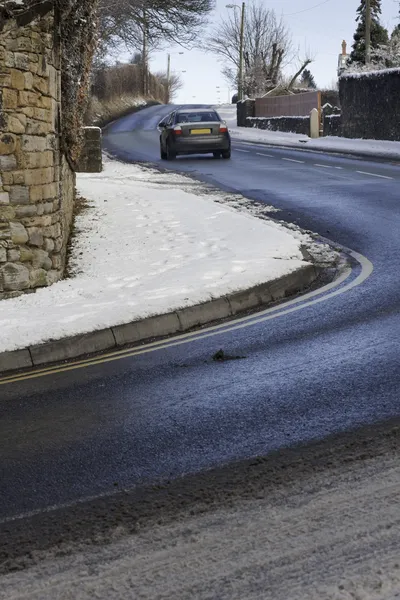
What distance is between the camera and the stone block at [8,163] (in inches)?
382

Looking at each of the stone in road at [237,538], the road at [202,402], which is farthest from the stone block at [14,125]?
the stone in road at [237,538]

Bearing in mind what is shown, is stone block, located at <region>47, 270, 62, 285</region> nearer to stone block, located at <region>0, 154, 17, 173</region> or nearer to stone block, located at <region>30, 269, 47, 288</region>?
stone block, located at <region>30, 269, 47, 288</region>

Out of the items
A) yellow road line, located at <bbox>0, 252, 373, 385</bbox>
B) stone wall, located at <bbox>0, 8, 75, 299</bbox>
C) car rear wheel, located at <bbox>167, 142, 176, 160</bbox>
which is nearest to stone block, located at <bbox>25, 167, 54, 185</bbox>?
stone wall, located at <bbox>0, 8, 75, 299</bbox>

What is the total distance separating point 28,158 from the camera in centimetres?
986

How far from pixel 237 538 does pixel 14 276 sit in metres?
6.74

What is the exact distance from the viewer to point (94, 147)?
23.9 meters

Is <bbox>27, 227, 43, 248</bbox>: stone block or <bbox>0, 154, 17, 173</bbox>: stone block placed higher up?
<bbox>0, 154, 17, 173</bbox>: stone block

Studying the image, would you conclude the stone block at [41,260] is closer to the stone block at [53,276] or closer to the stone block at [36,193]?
the stone block at [53,276]

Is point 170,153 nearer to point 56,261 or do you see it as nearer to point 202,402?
point 56,261

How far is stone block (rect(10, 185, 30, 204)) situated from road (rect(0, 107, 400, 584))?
314 centimetres

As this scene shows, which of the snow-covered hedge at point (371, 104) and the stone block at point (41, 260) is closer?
the stone block at point (41, 260)

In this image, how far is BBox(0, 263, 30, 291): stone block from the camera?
32.6 feet

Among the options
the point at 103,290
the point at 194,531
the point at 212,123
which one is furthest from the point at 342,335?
the point at 212,123

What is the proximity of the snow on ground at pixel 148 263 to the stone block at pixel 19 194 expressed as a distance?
40.6 inches
